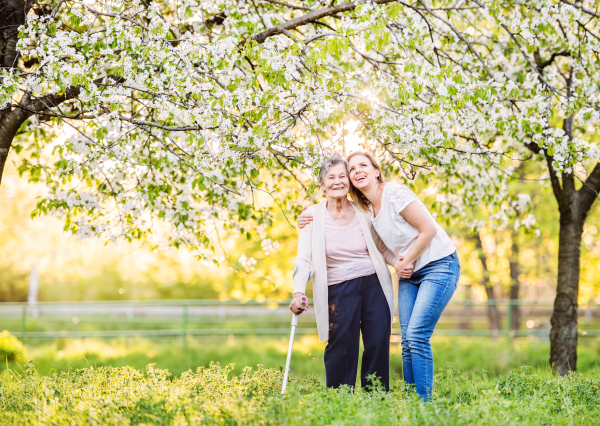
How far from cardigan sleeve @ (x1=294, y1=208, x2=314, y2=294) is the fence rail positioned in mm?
4513

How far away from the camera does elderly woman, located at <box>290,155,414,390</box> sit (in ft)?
12.9

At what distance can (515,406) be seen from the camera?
3.45 metres

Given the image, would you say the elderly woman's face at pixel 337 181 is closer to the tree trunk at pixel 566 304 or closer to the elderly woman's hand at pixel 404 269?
the elderly woman's hand at pixel 404 269

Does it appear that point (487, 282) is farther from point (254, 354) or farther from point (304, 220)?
point (304, 220)

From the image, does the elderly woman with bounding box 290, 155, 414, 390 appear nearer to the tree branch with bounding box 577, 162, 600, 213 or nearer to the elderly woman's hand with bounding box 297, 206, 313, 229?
the elderly woman's hand with bounding box 297, 206, 313, 229

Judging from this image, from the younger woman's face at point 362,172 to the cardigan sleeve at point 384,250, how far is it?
0.35 m

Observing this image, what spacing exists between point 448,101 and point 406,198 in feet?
3.65

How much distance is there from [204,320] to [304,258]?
11.8 meters

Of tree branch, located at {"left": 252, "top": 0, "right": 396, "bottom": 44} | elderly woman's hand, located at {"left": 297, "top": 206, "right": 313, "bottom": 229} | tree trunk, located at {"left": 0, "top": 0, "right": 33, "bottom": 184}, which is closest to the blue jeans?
elderly woman's hand, located at {"left": 297, "top": 206, "right": 313, "bottom": 229}

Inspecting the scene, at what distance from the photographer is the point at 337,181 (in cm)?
400

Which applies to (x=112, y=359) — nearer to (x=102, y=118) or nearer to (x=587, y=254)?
(x=102, y=118)

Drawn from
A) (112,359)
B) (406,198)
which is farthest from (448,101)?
(112,359)

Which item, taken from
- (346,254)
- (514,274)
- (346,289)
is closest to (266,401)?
(346,289)

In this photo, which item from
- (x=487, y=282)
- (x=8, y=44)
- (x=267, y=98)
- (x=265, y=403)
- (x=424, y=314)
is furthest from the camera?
(x=487, y=282)
